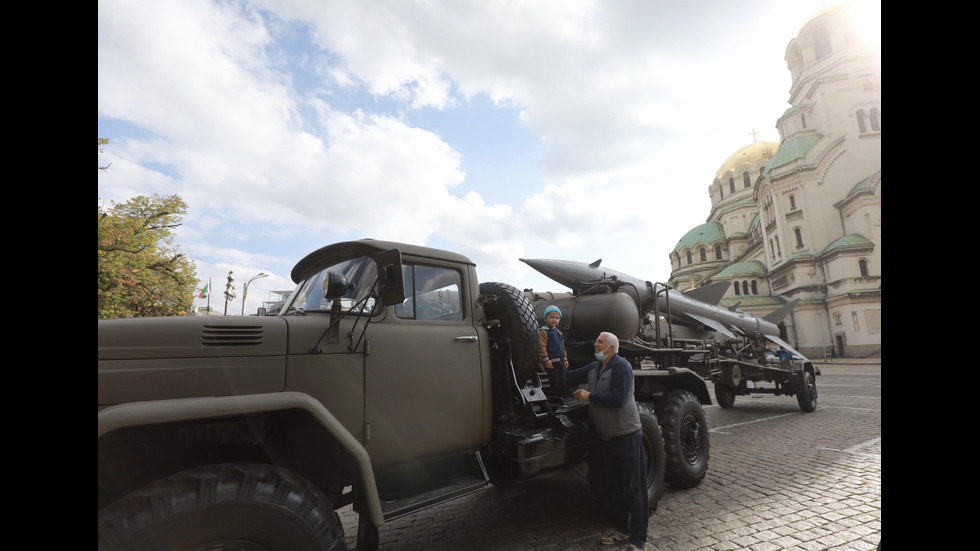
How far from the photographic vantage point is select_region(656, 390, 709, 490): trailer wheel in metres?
5.25

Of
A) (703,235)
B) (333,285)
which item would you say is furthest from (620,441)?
(703,235)

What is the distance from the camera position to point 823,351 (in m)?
34.0

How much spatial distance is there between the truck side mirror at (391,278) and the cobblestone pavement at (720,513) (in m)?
2.20

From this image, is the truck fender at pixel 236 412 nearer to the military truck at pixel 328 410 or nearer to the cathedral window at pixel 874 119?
the military truck at pixel 328 410

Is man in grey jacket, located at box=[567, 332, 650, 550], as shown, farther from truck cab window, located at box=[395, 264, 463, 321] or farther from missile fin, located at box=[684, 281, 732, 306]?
missile fin, located at box=[684, 281, 732, 306]

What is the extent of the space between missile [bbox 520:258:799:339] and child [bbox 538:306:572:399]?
1.94 metres

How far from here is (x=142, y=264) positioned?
15.9m

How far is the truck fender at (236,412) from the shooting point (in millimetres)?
2072

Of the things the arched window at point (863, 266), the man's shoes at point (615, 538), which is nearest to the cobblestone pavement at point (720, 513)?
the man's shoes at point (615, 538)
